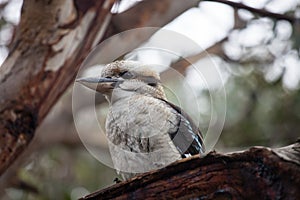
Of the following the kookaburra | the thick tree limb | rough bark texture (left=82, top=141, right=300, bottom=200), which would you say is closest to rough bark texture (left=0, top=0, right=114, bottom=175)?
the kookaburra

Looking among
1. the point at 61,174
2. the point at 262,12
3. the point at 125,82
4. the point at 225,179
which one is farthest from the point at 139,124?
the point at 61,174

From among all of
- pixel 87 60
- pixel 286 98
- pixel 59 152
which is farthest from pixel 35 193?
pixel 286 98

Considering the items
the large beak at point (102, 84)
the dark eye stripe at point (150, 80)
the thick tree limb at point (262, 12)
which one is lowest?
the thick tree limb at point (262, 12)

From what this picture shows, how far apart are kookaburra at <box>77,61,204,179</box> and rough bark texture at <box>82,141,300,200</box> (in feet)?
1.26

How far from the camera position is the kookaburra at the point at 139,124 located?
6.36 feet

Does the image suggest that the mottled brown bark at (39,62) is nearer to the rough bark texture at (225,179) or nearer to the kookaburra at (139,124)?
the kookaburra at (139,124)

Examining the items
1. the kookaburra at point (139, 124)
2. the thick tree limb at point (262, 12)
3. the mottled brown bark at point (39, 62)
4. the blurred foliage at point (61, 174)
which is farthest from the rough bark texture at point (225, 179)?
the blurred foliage at point (61, 174)

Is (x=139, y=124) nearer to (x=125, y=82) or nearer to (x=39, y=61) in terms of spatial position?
(x=125, y=82)

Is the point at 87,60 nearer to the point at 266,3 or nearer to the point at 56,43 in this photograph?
the point at 56,43

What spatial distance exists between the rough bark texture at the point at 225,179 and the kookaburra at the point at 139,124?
384 millimetres

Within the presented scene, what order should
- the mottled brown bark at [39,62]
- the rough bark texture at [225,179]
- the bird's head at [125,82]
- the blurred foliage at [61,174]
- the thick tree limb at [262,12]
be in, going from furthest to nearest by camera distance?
the blurred foliage at [61,174]
the thick tree limb at [262,12]
the mottled brown bark at [39,62]
the bird's head at [125,82]
the rough bark texture at [225,179]

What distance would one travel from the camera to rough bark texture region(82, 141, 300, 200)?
4.19ft

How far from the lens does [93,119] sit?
3.75 metres

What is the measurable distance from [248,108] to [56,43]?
1609mm
